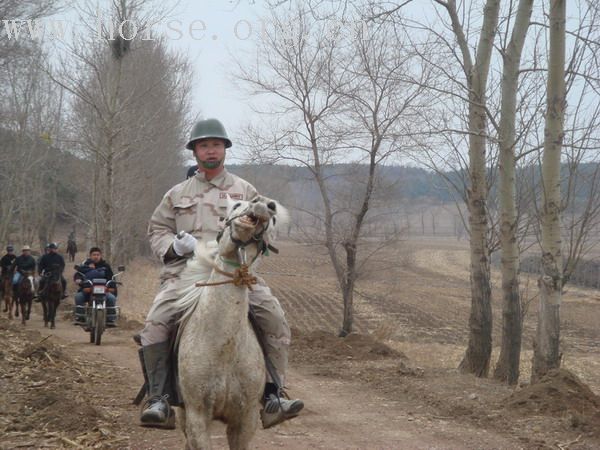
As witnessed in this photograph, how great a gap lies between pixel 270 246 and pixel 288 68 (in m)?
14.4

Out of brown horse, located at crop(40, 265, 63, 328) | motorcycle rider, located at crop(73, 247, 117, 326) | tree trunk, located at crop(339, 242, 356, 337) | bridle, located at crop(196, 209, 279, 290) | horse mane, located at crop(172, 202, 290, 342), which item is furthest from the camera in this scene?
brown horse, located at crop(40, 265, 63, 328)

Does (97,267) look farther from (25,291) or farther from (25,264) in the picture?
(25,264)

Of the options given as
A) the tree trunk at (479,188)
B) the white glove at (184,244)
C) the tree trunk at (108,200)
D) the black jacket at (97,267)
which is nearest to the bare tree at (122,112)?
the tree trunk at (108,200)

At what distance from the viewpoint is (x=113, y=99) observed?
73.6ft

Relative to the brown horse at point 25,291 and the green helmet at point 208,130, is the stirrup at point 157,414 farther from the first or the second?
the brown horse at point 25,291

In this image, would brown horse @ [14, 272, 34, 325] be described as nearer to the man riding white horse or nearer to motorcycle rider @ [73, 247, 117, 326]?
motorcycle rider @ [73, 247, 117, 326]

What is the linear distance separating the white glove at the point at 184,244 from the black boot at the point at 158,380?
781 millimetres

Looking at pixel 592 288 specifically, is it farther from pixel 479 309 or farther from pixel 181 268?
pixel 181 268

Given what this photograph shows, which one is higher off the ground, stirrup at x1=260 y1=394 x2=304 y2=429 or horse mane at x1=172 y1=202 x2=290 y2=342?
horse mane at x1=172 y1=202 x2=290 y2=342

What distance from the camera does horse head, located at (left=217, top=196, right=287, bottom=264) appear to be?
4199mm

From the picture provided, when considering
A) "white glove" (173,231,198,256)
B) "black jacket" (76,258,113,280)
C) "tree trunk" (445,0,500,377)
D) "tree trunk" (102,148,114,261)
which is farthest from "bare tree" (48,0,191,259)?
"white glove" (173,231,198,256)

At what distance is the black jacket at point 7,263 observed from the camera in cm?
2094

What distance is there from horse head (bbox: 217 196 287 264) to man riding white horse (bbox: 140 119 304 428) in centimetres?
57

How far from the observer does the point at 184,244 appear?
5.08 metres
